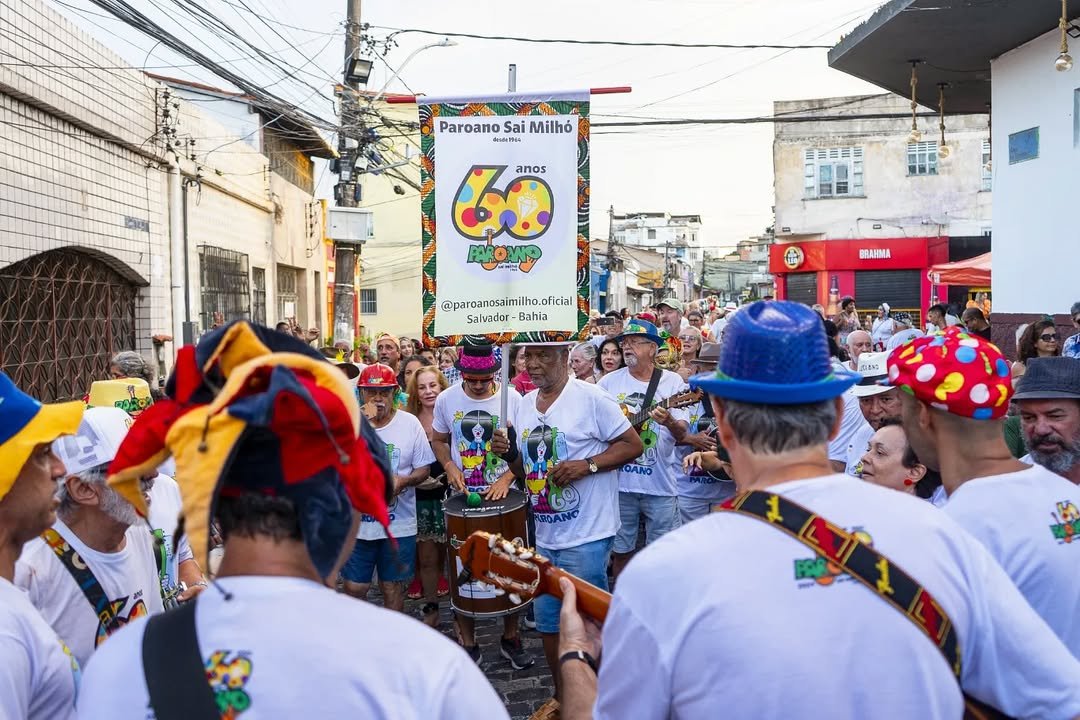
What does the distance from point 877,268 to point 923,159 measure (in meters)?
A: 6.43

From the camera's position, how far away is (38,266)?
11242mm

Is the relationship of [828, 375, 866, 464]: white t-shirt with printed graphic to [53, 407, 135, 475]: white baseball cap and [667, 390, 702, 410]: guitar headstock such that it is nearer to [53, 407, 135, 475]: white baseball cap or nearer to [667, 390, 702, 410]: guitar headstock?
[667, 390, 702, 410]: guitar headstock

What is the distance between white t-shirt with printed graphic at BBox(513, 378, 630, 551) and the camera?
5.81 m

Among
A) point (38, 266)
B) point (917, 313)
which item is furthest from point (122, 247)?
point (917, 313)

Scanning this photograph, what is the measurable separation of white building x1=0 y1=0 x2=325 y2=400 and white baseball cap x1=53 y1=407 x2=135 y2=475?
7.84m

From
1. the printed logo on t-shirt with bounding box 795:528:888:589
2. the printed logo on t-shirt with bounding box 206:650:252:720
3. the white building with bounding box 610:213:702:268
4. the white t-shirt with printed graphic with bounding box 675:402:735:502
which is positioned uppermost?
the white building with bounding box 610:213:702:268

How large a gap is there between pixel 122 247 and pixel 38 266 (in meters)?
2.57

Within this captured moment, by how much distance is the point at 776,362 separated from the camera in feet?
6.92

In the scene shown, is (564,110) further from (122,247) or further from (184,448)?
(122,247)

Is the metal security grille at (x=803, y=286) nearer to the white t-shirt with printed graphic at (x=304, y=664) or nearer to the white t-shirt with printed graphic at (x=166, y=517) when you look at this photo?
the white t-shirt with printed graphic at (x=166, y=517)

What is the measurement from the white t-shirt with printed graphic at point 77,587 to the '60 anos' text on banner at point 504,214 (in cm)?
250

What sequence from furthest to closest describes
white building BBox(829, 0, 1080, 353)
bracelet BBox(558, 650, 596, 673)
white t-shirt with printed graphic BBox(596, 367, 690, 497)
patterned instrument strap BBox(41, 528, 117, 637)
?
white building BBox(829, 0, 1080, 353)
white t-shirt with printed graphic BBox(596, 367, 690, 497)
patterned instrument strap BBox(41, 528, 117, 637)
bracelet BBox(558, 650, 596, 673)

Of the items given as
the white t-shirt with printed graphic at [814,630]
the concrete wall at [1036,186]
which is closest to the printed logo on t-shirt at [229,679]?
the white t-shirt with printed graphic at [814,630]

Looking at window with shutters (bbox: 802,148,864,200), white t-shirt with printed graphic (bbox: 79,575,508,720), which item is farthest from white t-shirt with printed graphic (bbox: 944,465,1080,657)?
window with shutters (bbox: 802,148,864,200)
